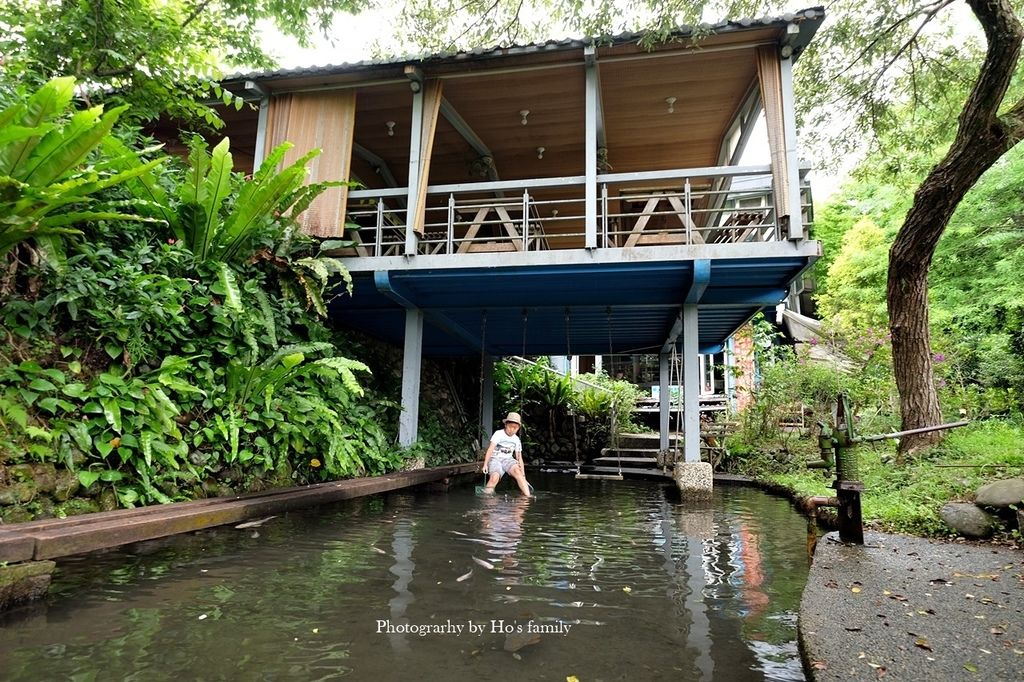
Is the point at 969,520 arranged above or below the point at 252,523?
above

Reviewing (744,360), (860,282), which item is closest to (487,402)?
(744,360)

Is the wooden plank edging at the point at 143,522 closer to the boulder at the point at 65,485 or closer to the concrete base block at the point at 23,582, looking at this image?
the concrete base block at the point at 23,582

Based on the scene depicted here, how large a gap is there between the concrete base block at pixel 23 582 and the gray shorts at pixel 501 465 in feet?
18.7

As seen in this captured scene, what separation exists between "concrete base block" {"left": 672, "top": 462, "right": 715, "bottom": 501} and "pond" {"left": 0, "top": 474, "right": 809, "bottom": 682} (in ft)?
8.29

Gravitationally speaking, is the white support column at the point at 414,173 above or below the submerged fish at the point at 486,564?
above

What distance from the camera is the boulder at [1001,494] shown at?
4.33 meters

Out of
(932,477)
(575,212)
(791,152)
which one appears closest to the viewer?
Answer: (932,477)

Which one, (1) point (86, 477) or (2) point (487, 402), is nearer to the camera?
(1) point (86, 477)

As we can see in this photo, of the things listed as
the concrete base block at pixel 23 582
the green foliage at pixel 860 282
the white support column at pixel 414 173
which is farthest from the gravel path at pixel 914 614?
the green foliage at pixel 860 282

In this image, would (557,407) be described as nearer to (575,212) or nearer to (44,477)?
(575,212)

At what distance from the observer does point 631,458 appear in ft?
42.0

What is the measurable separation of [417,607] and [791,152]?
6.95 meters

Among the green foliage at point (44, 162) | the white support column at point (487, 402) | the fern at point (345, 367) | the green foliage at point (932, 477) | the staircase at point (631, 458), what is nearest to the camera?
the green foliage at point (44, 162)

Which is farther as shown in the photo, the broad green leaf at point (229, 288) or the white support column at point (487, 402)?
the white support column at point (487, 402)
